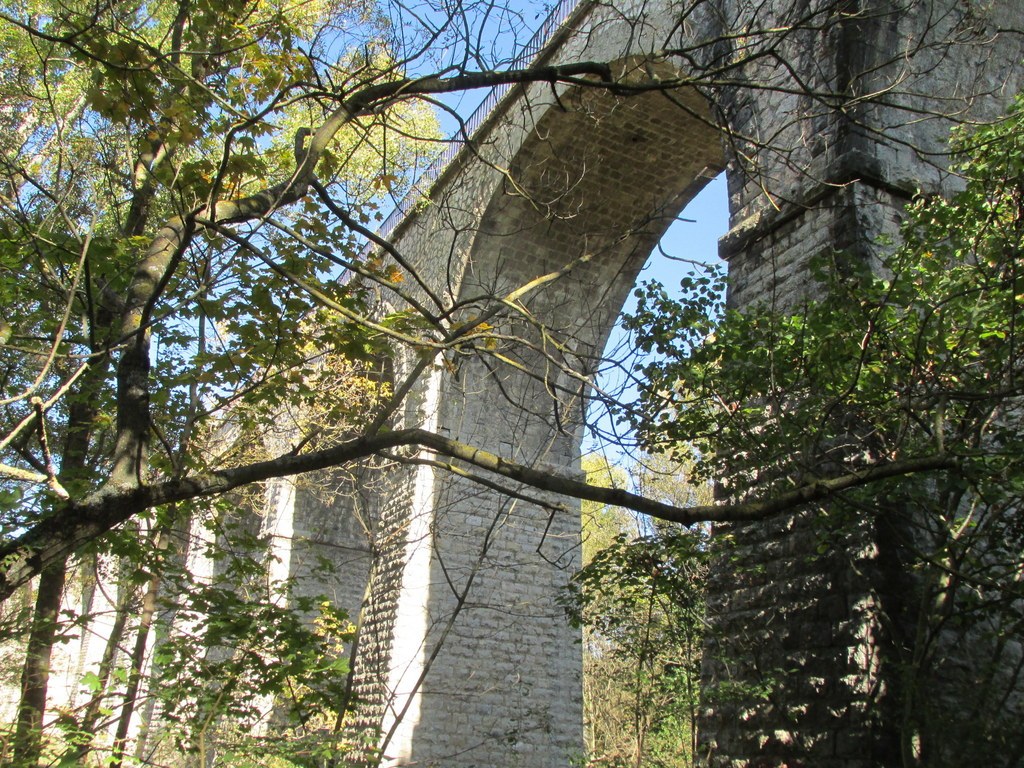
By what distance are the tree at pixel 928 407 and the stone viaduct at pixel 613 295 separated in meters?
0.26

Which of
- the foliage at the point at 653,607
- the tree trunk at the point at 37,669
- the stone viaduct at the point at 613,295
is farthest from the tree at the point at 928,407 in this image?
the tree trunk at the point at 37,669

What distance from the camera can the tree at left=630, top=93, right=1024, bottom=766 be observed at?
353cm

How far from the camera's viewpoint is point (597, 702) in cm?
1237

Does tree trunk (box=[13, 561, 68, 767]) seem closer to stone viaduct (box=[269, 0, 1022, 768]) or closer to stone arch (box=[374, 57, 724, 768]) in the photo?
stone viaduct (box=[269, 0, 1022, 768])

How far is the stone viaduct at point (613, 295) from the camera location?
13.8 feet

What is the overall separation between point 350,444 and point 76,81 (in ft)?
20.7

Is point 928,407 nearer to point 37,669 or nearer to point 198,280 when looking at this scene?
point 198,280

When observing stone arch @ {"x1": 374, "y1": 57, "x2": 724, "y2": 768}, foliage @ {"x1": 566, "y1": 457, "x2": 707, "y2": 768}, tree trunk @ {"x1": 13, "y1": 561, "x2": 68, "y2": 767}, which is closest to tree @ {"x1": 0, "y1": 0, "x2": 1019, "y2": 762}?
tree trunk @ {"x1": 13, "y1": 561, "x2": 68, "y2": 767}

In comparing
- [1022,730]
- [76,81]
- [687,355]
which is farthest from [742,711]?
[76,81]

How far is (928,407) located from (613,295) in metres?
6.81

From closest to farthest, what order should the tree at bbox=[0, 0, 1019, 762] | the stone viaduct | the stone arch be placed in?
1. the tree at bbox=[0, 0, 1019, 762]
2. the stone viaduct
3. the stone arch

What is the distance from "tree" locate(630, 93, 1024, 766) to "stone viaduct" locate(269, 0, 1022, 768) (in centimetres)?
26

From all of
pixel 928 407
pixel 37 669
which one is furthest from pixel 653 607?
pixel 37 669

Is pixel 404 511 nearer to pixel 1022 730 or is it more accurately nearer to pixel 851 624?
pixel 851 624
